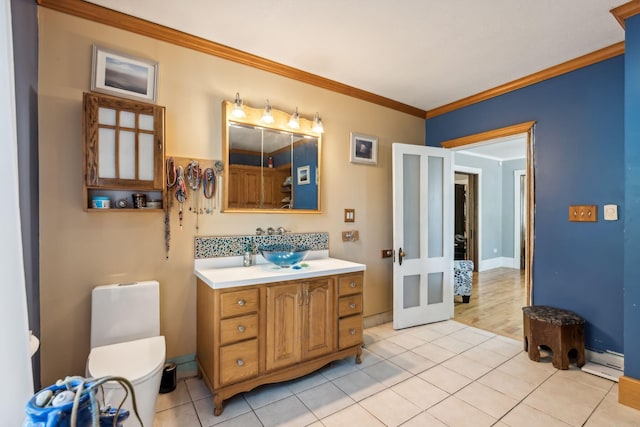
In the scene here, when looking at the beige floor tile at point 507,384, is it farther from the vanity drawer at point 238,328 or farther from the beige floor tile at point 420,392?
the vanity drawer at point 238,328

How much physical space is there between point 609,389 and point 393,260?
187 centimetres

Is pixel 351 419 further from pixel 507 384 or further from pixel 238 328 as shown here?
pixel 507 384

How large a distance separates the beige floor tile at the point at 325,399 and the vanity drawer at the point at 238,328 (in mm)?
567

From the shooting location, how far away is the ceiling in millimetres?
1926

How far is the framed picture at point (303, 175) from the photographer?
9.16 feet

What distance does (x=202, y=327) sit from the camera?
7.02 ft

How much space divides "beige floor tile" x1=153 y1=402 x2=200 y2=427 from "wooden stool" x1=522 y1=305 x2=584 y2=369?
265 cm

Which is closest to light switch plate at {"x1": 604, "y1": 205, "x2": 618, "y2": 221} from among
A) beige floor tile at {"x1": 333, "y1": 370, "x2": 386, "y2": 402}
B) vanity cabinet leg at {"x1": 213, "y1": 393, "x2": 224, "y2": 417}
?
beige floor tile at {"x1": 333, "y1": 370, "x2": 386, "y2": 402}

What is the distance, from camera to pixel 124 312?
1.92 m

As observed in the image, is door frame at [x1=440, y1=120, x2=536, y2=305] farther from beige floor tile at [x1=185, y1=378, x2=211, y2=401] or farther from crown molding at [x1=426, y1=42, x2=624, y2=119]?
beige floor tile at [x1=185, y1=378, x2=211, y2=401]

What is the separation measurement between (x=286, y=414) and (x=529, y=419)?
1.47m

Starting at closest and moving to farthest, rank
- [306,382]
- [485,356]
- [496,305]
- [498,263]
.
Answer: [306,382] → [485,356] → [496,305] → [498,263]

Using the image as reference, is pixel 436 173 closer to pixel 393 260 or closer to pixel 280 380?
pixel 393 260

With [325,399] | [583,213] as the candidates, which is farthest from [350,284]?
[583,213]
